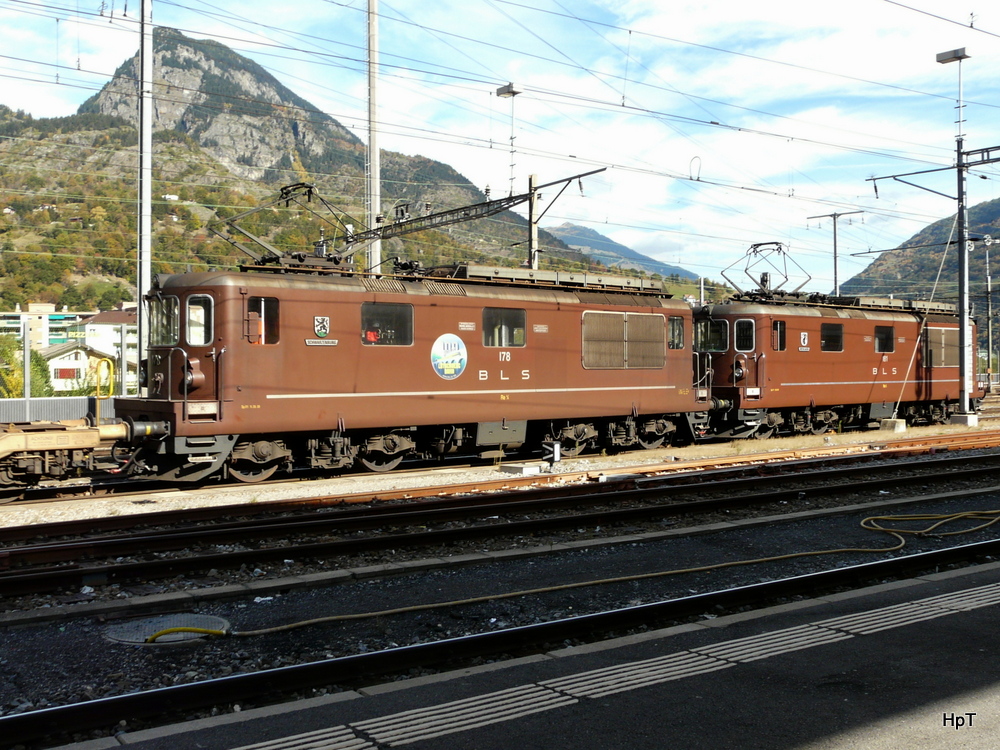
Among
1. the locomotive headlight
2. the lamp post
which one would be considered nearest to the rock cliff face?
the lamp post

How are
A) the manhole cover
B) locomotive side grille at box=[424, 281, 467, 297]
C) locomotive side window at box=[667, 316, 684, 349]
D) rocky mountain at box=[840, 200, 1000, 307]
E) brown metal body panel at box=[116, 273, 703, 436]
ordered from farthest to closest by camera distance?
rocky mountain at box=[840, 200, 1000, 307]
locomotive side window at box=[667, 316, 684, 349]
locomotive side grille at box=[424, 281, 467, 297]
brown metal body panel at box=[116, 273, 703, 436]
the manhole cover

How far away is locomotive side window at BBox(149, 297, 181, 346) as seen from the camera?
13.1 metres

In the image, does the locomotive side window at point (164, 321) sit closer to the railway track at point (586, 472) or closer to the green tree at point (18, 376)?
the railway track at point (586, 472)

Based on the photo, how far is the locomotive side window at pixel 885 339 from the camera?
77.5ft

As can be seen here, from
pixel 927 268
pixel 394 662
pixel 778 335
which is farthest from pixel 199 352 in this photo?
pixel 927 268

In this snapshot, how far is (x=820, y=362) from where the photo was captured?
72.3 ft

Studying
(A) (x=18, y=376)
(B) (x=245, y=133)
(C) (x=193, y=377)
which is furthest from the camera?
(B) (x=245, y=133)

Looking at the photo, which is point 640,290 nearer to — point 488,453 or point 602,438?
point 602,438

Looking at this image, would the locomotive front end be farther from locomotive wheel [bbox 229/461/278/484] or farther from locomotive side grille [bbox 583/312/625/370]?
locomotive side grille [bbox 583/312/625/370]

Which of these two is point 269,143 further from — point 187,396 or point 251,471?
point 187,396

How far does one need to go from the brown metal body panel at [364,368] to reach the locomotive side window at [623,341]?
171 mm

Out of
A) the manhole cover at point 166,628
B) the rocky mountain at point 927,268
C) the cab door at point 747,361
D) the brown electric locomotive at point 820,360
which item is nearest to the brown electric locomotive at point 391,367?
the cab door at point 747,361

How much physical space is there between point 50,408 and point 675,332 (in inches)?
600

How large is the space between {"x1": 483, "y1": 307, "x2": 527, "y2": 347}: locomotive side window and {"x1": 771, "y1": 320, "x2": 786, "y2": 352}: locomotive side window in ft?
26.0
